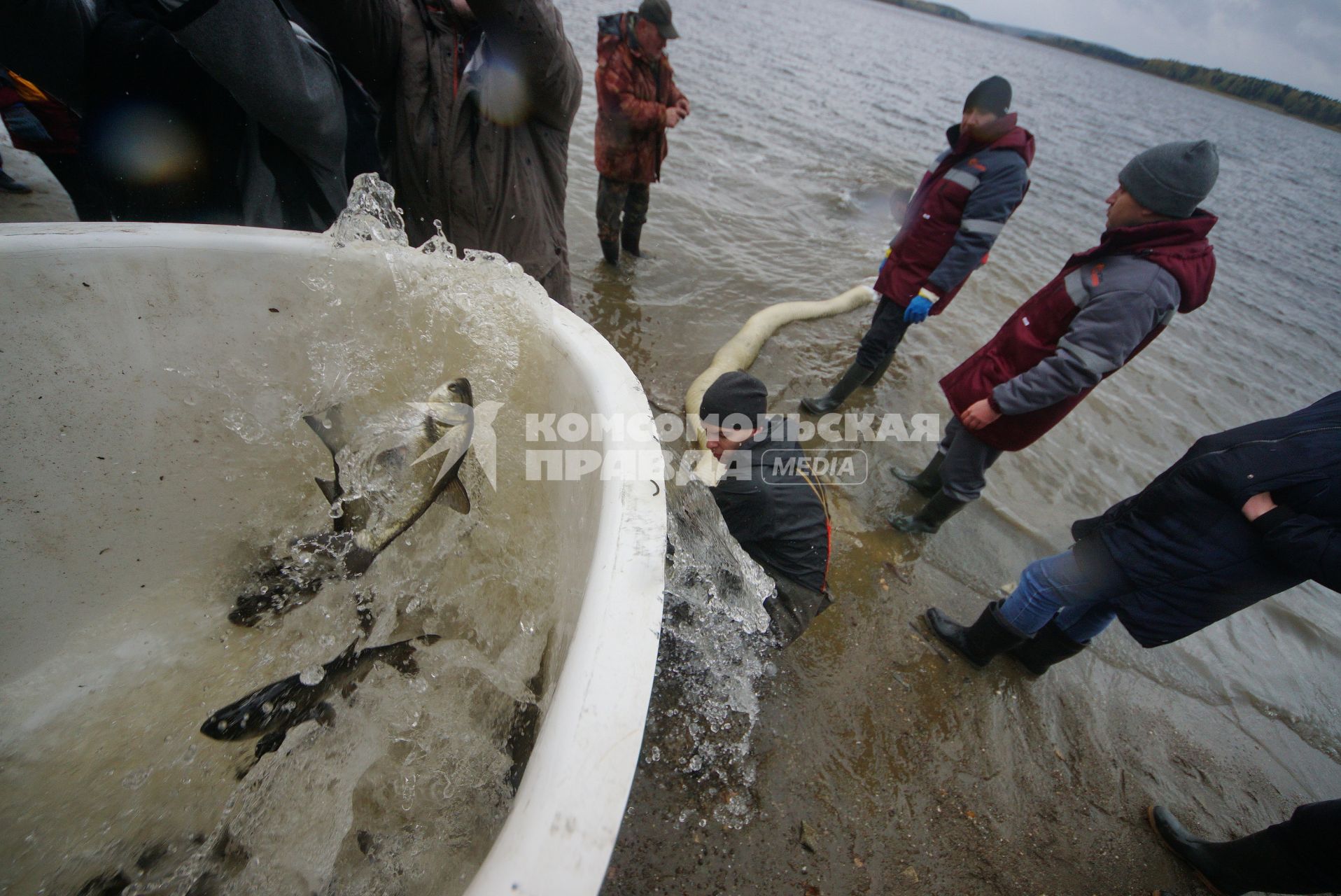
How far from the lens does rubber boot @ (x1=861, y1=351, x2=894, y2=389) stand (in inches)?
138

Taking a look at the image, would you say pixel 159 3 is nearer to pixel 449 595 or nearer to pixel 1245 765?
pixel 449 595

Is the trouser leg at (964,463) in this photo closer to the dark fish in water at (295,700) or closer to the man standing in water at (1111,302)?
the man standing in water at (1111,302)

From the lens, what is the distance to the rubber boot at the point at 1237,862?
163cm

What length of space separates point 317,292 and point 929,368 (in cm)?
431

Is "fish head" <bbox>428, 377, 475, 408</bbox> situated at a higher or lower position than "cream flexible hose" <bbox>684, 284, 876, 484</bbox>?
higher

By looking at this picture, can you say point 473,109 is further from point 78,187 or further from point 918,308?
point 918,308

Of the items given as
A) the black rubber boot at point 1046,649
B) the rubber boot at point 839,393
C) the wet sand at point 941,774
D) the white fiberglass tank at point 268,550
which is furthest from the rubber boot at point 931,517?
the white fiberglass tank at point 268,550

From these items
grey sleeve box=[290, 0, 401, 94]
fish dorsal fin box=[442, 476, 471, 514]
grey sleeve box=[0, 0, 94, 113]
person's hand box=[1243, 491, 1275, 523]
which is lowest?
fish dorsal fin box=[442, 476, 471, 514]

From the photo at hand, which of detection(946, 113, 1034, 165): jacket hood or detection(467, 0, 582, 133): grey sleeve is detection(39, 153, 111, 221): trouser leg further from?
detection(946, 113, 1034, 165): jacket hood

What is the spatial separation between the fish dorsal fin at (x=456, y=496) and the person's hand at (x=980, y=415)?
2143 mm

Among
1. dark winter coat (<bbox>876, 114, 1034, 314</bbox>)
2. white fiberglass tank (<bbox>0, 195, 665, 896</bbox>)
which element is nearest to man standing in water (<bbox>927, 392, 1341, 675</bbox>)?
dark winter coat (<bbox>876, 114, 1034, 314</bbox>)

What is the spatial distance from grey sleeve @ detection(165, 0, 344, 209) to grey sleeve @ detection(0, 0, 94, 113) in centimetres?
52

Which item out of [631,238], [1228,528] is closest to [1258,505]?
[1228,528]

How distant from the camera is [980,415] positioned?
236cm
